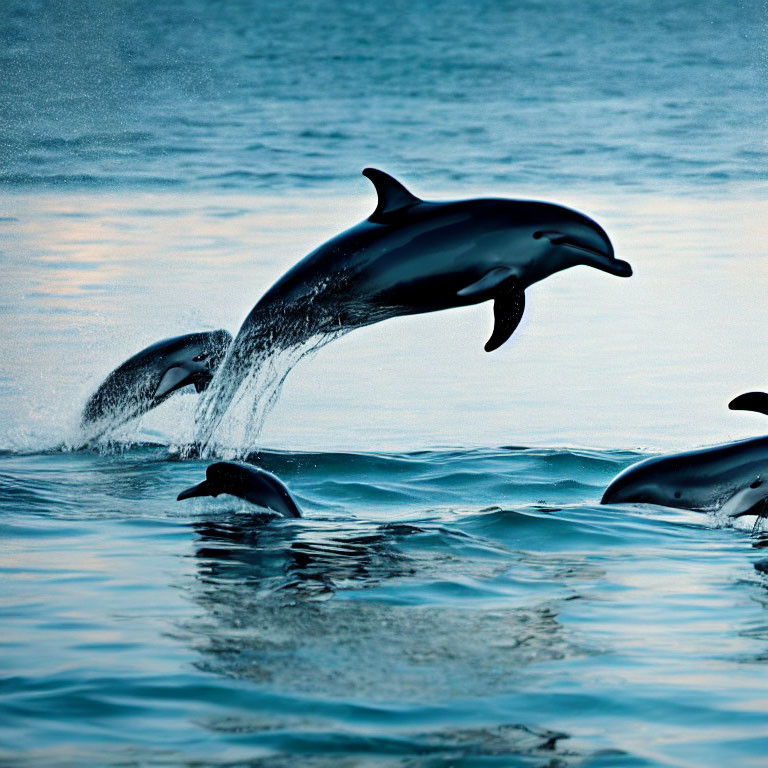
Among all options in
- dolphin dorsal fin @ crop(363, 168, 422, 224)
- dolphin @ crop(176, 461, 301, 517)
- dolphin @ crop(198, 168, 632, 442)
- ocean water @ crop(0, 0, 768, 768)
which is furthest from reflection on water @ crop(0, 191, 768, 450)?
dolphin @ crop(176, 461, 301, 517)

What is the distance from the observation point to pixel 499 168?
33312 millimetres

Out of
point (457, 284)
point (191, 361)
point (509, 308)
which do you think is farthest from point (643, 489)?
point (191, 361)

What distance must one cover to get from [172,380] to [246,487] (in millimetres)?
3642

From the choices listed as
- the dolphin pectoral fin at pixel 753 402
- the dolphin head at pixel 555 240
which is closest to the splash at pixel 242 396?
the dolphin head at pixel 555 240

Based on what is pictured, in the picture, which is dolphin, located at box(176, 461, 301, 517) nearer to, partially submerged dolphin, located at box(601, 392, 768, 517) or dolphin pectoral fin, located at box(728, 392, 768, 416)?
partially submerged dolphin, located at box(601, 392, 768, 517)

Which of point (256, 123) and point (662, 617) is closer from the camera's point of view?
point (662, 617)

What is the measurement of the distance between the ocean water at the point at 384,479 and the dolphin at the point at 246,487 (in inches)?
8.1

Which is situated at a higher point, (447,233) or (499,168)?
(499,168)

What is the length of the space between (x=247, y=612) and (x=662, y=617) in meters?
2.29

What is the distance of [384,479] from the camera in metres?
13.6

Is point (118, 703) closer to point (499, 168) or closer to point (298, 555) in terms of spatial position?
point (298, 555)

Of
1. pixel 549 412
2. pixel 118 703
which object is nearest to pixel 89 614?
pixel 118 703

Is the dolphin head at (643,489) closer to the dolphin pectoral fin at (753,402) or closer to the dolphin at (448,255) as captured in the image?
the dolphin pectoral fin at (753,402)

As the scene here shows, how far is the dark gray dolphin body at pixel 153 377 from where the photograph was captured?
592 inches
